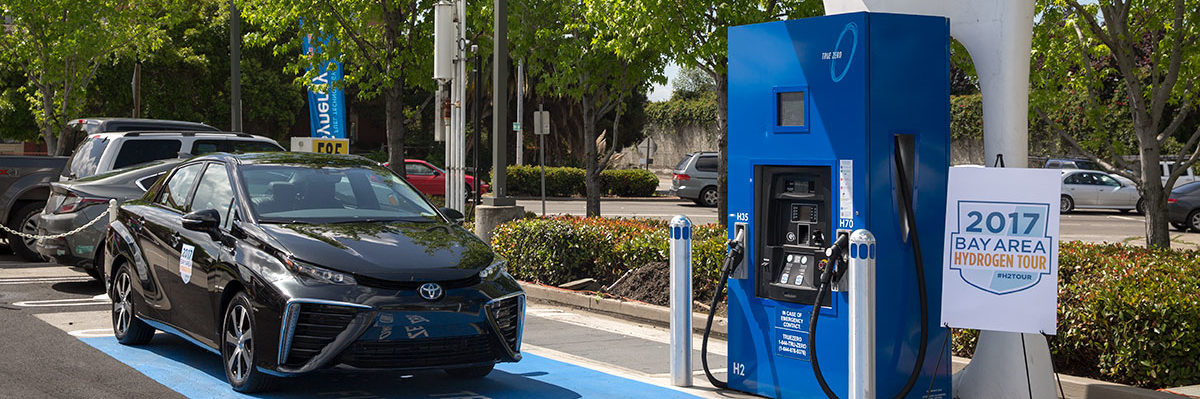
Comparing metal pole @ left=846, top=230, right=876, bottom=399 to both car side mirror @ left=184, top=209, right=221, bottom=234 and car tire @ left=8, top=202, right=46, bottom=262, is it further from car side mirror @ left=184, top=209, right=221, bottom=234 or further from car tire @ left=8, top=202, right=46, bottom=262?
car tire @ left=8, top=202, right=46, bottom=262

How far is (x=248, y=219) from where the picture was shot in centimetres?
708

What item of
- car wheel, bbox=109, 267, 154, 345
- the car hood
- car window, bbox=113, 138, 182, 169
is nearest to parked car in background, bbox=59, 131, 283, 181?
car window, bbox=113, 138, 182, 169

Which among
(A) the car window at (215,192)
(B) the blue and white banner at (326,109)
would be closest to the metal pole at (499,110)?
(A) the car window at (215,192)

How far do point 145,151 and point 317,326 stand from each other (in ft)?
27.7

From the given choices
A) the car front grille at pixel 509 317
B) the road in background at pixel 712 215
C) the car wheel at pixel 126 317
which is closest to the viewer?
the car front grille at pixel 509 317

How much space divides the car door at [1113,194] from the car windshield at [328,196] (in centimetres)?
2808

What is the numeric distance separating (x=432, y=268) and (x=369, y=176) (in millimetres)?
1706

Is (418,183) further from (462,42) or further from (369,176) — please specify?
(369,176)

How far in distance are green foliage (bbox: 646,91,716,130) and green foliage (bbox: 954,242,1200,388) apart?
43.1m

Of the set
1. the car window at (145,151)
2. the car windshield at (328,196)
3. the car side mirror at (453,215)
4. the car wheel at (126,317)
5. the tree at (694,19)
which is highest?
the tree at (694,19)

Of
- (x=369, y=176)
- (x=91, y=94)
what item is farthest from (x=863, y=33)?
(x=91, y=94)

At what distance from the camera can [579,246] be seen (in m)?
11.7

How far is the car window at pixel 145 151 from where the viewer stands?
13.4 metres

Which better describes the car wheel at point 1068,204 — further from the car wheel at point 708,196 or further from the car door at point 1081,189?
the car wheel at point 708,196
